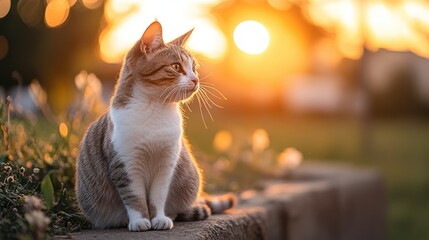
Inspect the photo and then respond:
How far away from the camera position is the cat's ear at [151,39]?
310 cm

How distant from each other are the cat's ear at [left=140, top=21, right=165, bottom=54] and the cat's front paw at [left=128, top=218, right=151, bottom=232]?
2.42 ft

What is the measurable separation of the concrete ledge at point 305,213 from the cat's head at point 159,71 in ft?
1.97

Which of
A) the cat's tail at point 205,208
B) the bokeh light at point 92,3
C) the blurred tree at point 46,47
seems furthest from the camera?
the blurred tree at point 46,47

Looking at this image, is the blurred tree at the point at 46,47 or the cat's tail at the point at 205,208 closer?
the cat's tail at the point at 205,208

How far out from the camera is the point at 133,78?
3.17m

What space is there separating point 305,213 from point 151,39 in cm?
235

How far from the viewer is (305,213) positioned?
199 inches

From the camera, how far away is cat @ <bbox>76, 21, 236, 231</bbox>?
10.1 ft

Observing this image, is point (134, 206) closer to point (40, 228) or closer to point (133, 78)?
point (133, 78)

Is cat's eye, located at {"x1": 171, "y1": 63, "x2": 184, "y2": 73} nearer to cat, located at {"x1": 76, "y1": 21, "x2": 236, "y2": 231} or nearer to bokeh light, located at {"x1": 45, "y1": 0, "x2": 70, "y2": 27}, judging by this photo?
cat, located at {"x1": 76, "y1": 21, "x2": 236, "y2": 231}

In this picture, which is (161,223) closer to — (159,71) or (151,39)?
(159,71)

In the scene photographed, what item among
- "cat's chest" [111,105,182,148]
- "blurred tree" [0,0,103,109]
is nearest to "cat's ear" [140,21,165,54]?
"cat's chest" [111,105,182,148]

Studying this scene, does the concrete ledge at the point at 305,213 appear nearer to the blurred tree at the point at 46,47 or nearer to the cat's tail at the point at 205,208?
the cat's tail at the point at 205,208

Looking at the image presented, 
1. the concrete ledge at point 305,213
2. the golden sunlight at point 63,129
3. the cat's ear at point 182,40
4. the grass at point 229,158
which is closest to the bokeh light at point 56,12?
the grass at point 229,158
